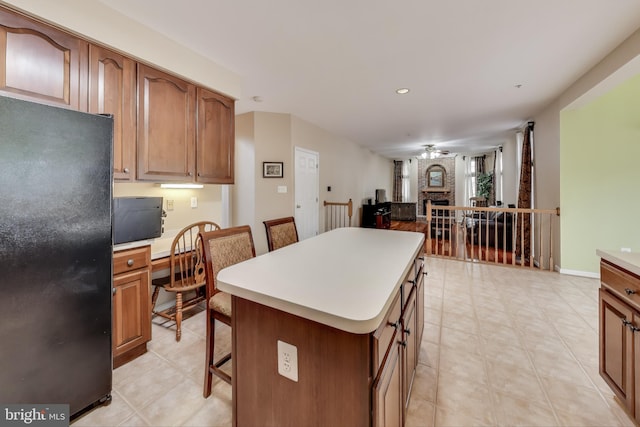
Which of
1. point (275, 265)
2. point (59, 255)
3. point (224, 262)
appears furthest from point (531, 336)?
point (59, 255)

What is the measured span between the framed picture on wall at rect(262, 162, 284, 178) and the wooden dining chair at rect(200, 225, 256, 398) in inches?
103

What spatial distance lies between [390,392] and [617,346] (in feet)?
4.44

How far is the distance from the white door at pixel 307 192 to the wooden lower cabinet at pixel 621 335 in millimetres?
3778

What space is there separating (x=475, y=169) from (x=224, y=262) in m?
10.6

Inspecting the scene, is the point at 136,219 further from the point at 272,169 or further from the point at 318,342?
the point at 272,169

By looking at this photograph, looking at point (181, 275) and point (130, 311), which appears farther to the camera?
point (181, 275)

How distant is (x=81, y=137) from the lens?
3.97ft

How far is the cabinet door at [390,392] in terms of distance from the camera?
765 mm

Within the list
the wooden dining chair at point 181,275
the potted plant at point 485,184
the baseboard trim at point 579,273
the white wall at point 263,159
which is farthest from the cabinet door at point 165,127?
the potted plant at point 485,184

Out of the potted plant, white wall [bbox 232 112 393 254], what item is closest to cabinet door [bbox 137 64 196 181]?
white wall [bbox 232 112 393 254]

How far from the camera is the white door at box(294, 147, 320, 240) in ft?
15.2

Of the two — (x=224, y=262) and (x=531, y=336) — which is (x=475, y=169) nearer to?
(x=531, y=336)

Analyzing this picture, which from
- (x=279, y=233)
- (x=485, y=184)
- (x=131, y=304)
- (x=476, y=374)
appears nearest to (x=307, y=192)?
(x=279, y=233)

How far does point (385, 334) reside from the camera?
2.85ft
